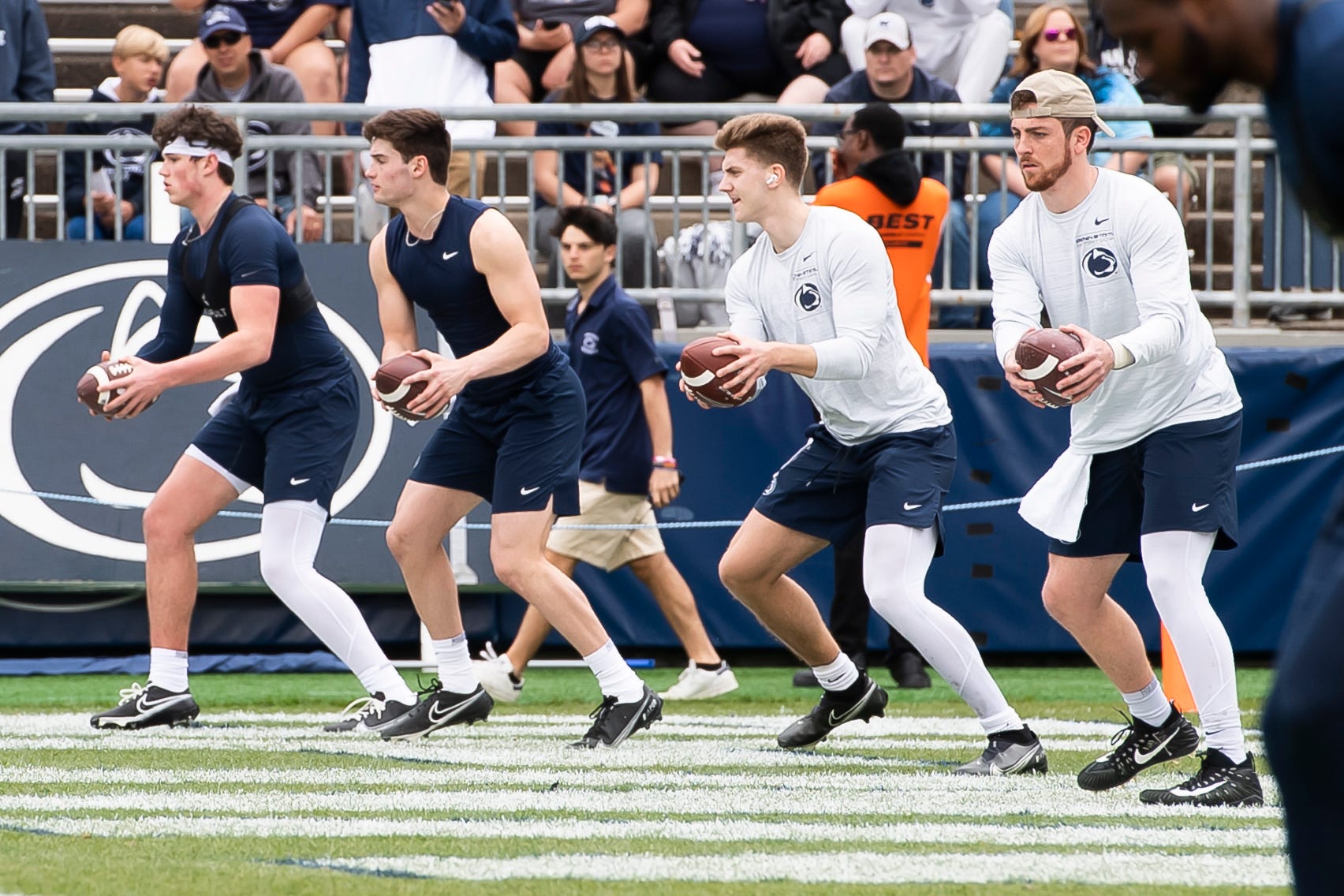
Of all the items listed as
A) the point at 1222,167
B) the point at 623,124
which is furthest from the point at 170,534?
the point at 1222,167

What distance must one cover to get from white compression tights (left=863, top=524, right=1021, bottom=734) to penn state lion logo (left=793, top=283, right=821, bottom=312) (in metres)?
0.76

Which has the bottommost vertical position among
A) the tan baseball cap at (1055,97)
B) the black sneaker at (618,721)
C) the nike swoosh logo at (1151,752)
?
the black sneaker at (618,721)

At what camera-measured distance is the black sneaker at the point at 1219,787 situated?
5.30 meters

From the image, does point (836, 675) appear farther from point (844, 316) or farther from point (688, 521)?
point (688, 521)

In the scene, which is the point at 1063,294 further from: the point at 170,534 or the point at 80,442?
the point at 80,442

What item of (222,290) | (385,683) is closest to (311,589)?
(385,683)

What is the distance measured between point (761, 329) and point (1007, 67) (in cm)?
681

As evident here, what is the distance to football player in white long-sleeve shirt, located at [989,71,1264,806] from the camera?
543 centimetres

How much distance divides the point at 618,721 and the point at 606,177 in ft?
14.3

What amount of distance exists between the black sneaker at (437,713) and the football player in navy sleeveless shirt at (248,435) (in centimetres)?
12

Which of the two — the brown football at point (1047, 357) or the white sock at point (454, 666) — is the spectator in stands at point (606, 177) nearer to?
the white sock at point (454, 666)

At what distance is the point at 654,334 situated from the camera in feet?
33.6

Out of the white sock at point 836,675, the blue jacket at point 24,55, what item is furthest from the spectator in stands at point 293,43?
the white sock at point 836,675

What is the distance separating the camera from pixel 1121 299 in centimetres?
570
